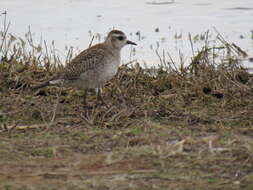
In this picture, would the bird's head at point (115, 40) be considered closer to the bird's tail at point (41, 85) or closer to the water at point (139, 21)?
the bird's tail at point (41, 85)

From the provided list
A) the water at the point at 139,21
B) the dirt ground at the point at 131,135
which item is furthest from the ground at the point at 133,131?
the water at the point at 139,21

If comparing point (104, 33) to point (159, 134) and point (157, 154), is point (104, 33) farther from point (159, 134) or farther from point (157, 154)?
point (157, 154)

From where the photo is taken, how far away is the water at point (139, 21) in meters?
12.6

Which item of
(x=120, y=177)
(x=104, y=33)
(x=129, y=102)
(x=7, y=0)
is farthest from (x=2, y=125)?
(x=7, y=0)

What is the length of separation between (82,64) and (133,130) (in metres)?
1.47

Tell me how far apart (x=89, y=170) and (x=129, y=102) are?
93.5 inches

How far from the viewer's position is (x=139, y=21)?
14.2 meters

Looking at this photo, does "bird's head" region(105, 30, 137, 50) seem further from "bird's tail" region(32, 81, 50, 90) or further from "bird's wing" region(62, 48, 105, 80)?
"bird's tail" region(32, 81, 50, 90)

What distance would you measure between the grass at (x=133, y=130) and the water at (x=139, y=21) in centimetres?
278

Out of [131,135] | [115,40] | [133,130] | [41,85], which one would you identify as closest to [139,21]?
[115,40]

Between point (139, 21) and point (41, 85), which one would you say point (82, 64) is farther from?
point (139, 21)

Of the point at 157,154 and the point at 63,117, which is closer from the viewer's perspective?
the point at 157,154

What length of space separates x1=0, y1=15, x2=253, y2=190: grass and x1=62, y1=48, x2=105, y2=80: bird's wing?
354 millimetres

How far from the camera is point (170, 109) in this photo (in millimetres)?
7617
